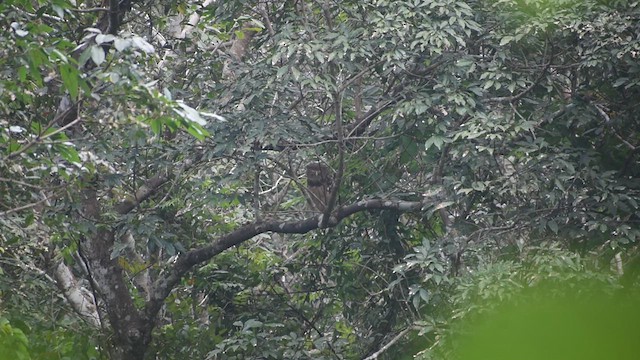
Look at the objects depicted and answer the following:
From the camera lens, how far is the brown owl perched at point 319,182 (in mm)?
4785

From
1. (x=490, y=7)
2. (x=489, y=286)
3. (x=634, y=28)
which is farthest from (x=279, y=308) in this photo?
(x=634, y=28)

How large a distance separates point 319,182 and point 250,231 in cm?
50

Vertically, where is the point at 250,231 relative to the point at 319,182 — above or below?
below

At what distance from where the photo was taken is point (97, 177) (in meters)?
4.36

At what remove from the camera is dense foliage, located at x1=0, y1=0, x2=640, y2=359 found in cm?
387

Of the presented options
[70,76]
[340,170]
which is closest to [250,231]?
[340,170]

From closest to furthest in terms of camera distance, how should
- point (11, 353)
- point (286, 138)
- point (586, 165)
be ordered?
point (11, 353)
point (586, 165)
point (286, 138)

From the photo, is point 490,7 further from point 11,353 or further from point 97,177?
point 11,353

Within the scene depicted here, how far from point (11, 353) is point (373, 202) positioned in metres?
2.20

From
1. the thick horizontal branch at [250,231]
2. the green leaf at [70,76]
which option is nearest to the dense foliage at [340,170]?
the thick horizontal branch at [250,231]

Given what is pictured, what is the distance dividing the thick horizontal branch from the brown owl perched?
0.40ft

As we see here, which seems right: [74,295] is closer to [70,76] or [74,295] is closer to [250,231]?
[250,231]

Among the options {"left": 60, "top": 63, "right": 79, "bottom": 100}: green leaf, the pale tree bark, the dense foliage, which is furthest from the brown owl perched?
{"left": 60, "top": 63, "right": 79, "bottom": 100}: green leaf

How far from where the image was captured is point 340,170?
4.34 m
